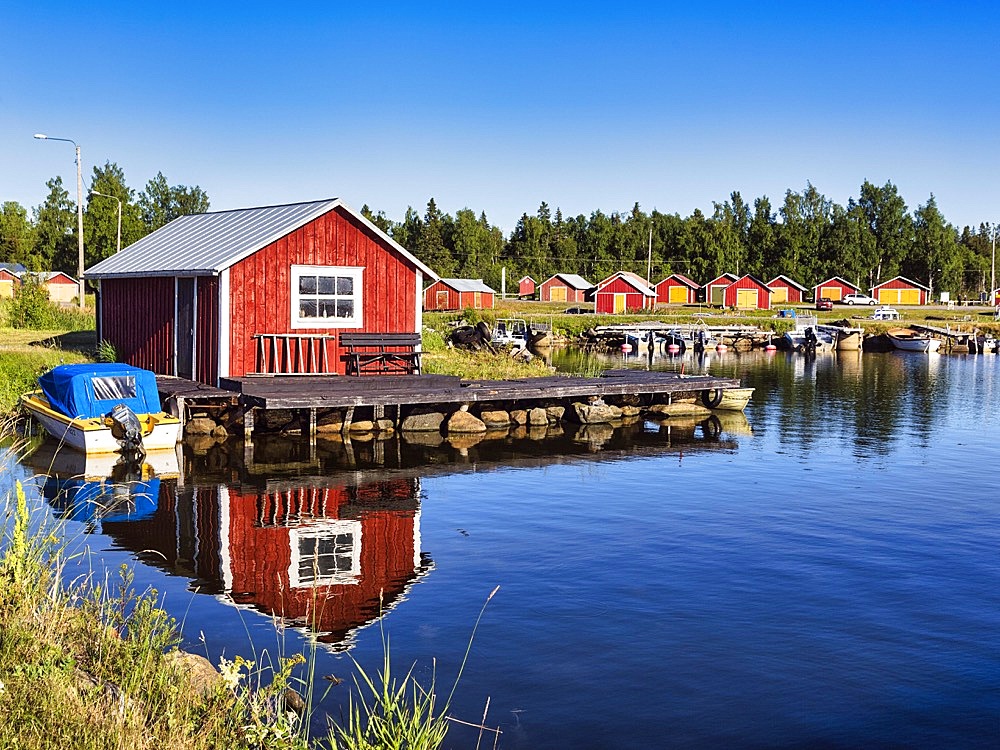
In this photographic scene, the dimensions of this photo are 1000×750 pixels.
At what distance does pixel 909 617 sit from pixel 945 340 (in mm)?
67174

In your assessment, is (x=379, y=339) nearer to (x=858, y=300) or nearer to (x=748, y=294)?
(x=748, y=294)

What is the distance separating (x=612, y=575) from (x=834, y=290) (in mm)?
99419

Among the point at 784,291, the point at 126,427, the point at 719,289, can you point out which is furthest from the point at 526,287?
the point at 126,427

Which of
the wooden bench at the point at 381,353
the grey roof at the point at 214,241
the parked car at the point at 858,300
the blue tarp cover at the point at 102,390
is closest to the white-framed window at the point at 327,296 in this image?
the wooden bench at the point at 381,353

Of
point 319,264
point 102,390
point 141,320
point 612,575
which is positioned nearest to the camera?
point 612,575

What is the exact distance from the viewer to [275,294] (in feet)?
86.4

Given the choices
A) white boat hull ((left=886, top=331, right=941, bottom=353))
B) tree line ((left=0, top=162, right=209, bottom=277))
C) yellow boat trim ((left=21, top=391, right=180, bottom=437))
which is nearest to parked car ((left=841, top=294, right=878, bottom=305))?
white boat hull ((left=886, top=331, right=941, bottom=353))

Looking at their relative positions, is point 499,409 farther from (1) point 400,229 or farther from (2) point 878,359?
(1) point 400,229

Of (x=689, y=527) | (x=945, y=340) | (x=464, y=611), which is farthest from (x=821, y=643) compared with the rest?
(x=945, y=340)

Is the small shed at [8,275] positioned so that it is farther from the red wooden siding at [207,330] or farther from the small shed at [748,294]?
the red wooden siding at [207,330]

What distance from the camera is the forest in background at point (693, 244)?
113312mm

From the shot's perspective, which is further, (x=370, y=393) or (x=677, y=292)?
(x=677, y=292)

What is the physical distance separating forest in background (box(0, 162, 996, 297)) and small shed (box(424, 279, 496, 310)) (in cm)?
1541

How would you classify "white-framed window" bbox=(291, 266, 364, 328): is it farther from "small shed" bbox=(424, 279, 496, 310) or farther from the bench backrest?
"small shed" bbox=(424, 279, 496, 310)
